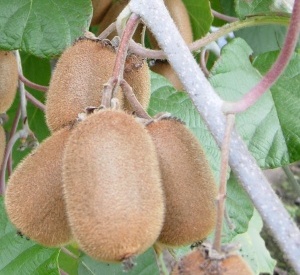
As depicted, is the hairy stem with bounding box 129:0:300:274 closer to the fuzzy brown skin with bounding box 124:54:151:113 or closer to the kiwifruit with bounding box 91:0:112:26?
the fuzzy brown skin with bounding box 124:54:151:113

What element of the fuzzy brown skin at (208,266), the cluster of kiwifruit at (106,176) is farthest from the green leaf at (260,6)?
the fuzzy brown skin at (208,266)

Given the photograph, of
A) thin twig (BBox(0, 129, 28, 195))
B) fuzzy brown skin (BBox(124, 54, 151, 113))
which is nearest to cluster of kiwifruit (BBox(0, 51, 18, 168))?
thin twig (BBox(0, 129, 28, 195))

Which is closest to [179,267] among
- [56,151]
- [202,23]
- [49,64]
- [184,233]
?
[184,233]

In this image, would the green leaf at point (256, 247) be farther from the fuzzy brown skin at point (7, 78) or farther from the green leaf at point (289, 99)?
the fuzzy brown skin at point (7, 78)

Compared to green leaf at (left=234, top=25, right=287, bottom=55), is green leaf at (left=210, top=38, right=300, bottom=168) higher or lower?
higher

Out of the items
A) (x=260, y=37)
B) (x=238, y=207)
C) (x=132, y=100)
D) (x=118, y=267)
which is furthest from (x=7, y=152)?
(x=260, y=37)
